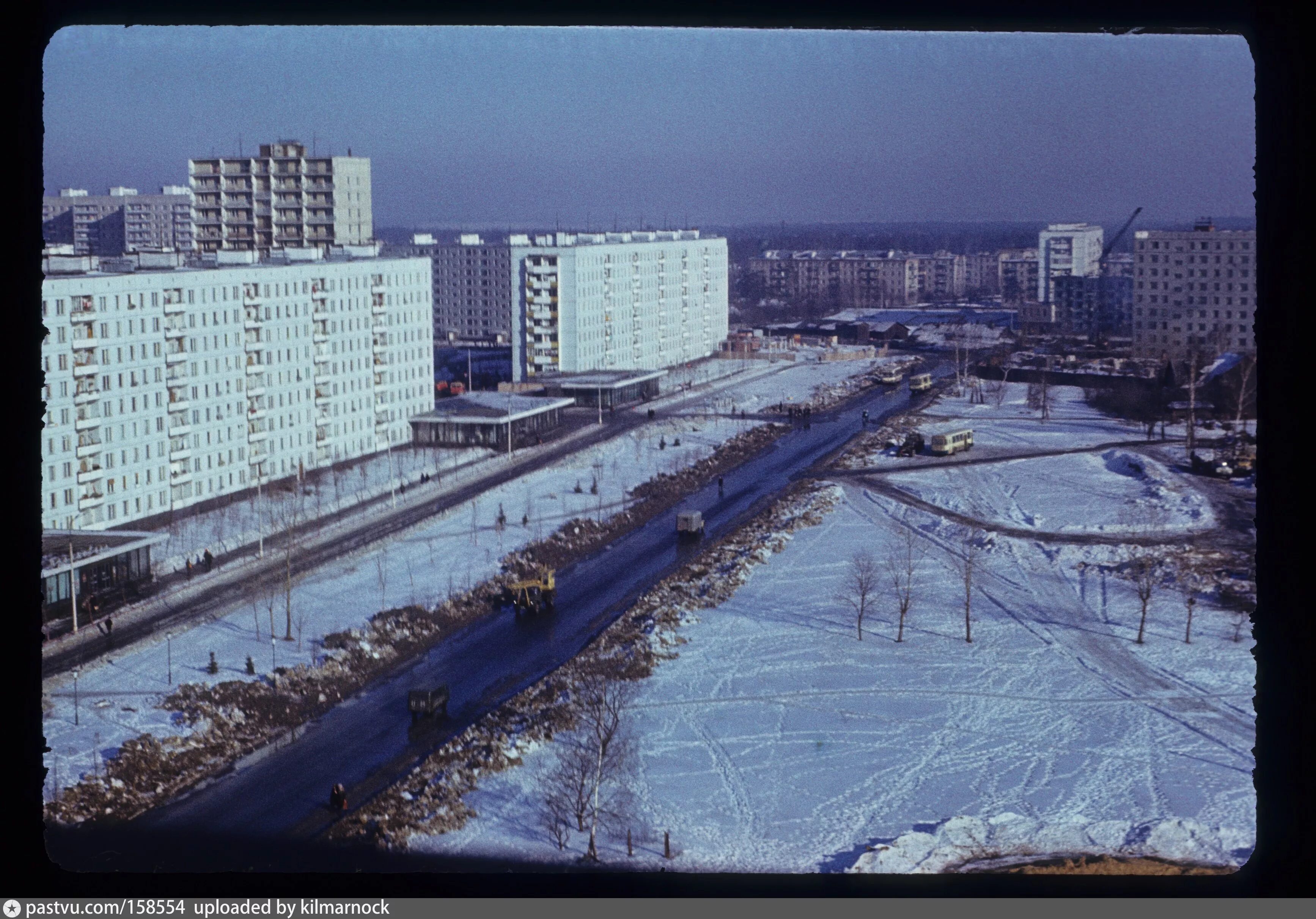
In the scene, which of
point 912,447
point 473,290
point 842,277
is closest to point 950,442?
point 912,447

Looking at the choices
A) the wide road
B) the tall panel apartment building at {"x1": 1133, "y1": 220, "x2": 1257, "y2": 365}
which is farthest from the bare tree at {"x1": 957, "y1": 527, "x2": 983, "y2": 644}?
the wide road

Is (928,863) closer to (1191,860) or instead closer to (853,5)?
(1191,860)

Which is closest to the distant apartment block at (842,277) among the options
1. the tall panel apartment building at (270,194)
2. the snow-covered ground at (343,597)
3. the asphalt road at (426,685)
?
the snow-covered ground at (343,597)

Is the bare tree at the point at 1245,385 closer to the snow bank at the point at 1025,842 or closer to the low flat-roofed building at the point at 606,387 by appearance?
the snow bank at the point at 1025,842

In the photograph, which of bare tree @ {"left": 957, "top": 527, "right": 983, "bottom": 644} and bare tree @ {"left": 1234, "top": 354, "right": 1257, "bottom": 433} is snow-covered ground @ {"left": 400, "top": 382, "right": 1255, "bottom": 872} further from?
bare tree @ {"left": 1234, "top": 354, "right": 1257, "bottom": 433}

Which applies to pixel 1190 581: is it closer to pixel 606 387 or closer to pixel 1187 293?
pixel 1187 293

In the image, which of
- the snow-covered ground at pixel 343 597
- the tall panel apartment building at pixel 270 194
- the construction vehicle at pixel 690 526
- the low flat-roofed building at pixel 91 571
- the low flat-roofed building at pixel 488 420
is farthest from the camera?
the tall panel apartment building at pixel 270 194
